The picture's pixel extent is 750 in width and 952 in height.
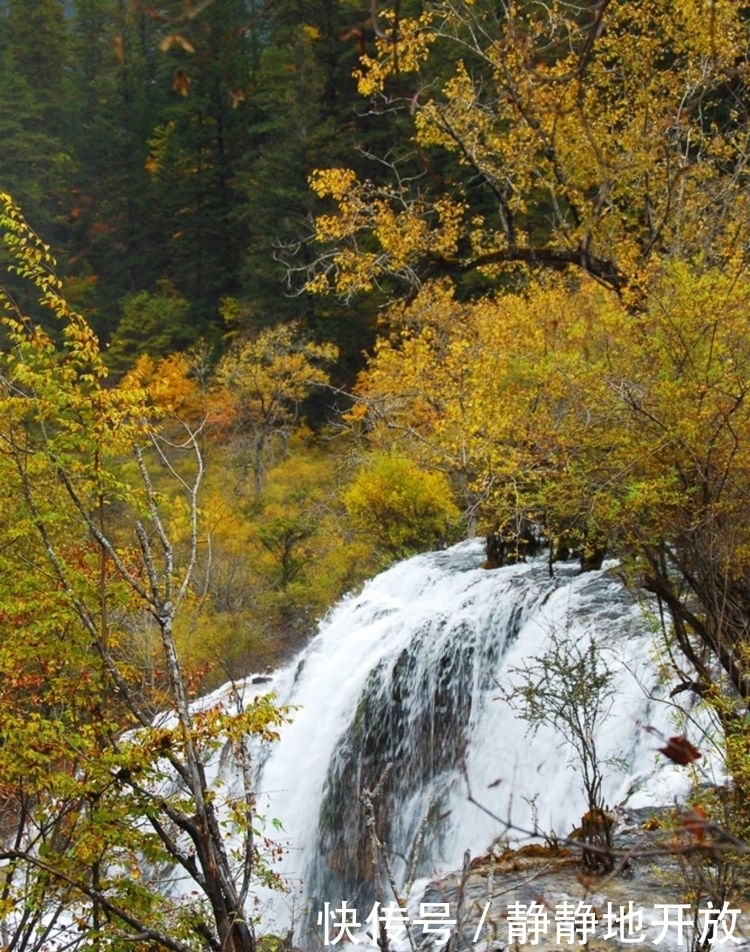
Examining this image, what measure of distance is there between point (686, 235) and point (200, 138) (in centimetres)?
2949

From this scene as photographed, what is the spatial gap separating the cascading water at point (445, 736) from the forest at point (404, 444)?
0.78 metres

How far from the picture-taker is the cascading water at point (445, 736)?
7527 millimetres

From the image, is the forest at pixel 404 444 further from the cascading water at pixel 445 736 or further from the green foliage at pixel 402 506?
the cascading water at pixel 445 736

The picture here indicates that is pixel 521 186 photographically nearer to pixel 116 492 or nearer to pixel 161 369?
pixel 116 492

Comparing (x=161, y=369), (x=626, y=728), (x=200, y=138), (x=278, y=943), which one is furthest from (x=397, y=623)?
(x=200, y=138)

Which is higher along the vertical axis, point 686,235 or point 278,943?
point 686,235

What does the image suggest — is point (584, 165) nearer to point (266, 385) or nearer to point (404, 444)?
point (404, 444)

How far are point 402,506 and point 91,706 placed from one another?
38.5 ft

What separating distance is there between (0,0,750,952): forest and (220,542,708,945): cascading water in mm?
781

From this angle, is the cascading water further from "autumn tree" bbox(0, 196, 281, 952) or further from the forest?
"autumn tree" bbox(0, 196, 281, 952)

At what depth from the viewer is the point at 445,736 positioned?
9219 mm

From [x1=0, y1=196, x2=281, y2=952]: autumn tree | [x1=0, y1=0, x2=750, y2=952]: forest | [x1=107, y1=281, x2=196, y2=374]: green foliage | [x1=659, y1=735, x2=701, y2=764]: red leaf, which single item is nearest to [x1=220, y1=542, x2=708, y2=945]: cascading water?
[x1=0, y1=0, x2=750, y2=952]: forest

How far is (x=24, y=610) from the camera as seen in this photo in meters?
5.00

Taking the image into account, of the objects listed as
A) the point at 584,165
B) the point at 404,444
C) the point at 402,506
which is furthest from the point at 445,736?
the point at 404,444
